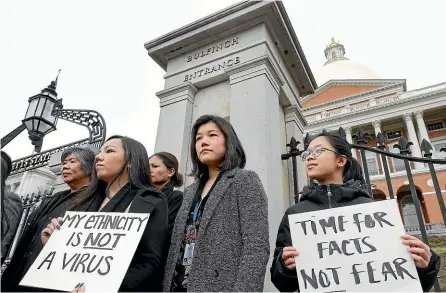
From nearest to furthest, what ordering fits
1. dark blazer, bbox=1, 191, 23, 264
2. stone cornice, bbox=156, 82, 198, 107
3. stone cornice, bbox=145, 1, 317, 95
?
dark blazer, bbox=1, 191, 23, 264
stone cornice, bbox=145, 1, 317, 95
stone cornice, bbox=156, 82, 198, 107

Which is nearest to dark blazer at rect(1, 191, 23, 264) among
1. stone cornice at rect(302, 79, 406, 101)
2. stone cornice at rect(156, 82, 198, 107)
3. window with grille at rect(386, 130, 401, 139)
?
stone cornice at rect(156, 82, 198, 107)

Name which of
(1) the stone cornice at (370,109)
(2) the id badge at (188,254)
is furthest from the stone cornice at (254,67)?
(1) the stone cornice at (370,109)

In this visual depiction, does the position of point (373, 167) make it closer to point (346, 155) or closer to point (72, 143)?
point (72, 143)

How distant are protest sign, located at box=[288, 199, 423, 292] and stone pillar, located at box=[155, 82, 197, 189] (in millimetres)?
1950

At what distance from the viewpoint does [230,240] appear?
1.72 metres

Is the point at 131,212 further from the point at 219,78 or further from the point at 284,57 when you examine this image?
the point at 284,57

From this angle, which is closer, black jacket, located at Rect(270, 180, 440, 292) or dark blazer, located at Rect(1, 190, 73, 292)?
black jacket, located at Rect(270, 180, 440, 292)

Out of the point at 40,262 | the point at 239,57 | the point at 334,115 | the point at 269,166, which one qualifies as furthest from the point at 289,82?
the point at 334,115

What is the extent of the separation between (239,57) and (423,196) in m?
28.7

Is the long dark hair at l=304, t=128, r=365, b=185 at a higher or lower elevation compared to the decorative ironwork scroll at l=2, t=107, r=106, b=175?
lower

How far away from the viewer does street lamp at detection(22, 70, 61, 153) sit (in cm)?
622

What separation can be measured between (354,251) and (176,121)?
2596 millimetres

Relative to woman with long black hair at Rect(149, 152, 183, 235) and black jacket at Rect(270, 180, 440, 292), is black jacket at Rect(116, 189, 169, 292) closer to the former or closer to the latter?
black jacket at Rect(270, 180, 440, 292)

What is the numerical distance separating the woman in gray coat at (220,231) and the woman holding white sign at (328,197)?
193mm
